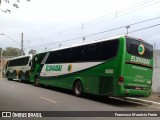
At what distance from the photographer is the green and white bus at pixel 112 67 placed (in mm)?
14297

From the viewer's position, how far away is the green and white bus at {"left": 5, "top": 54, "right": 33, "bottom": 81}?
31.6 meters

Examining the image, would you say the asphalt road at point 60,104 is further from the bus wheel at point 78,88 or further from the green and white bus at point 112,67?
the bus wheel at point 78,88

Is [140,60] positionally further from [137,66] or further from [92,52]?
[92,52]

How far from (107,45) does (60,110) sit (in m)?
5.35

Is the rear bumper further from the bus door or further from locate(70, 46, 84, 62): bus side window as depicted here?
locate(70, 46, 84, 62): bus side window

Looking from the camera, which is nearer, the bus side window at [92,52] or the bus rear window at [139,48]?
the bus rear window at [139,48]

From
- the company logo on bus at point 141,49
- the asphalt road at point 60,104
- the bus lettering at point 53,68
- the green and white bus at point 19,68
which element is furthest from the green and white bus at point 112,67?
the green and white bus at point 19,68

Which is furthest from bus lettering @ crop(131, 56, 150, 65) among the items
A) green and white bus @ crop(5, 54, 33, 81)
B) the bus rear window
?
green and white bus @ crop(5, 54, 33, 81)

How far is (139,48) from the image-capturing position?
15.1 meters

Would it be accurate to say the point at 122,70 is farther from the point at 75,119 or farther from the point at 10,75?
the point at 10,75

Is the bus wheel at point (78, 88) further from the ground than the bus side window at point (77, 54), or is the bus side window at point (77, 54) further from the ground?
the bus side window at point (77, 54)

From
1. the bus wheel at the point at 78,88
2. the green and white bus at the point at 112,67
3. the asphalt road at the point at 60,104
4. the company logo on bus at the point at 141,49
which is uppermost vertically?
the company logo on bus at the point at 141,49


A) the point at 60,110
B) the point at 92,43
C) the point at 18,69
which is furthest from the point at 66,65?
the point at 18,69

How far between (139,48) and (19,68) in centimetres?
2246
